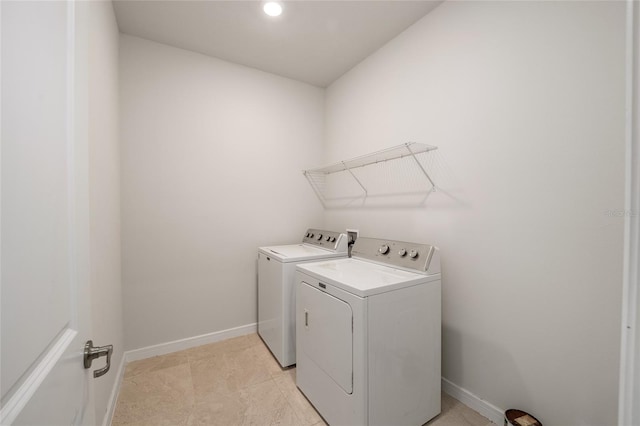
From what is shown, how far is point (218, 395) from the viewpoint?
174 centimetres

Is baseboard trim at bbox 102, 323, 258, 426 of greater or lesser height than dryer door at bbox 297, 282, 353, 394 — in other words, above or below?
below

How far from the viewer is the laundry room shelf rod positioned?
72.5 inches

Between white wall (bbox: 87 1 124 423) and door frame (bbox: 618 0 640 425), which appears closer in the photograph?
door frame (bbox: 618 0 640 425)

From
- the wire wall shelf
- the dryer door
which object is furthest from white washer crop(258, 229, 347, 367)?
the wire wall shelf

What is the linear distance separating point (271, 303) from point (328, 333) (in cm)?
90

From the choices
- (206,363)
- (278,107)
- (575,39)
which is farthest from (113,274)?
(575,39)

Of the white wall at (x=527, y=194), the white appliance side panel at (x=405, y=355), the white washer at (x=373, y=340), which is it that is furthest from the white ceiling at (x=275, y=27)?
the white appliance side panel at (x=405, y=355)

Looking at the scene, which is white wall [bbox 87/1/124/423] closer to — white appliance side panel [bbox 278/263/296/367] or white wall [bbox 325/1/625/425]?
white appliance side panel [bbox 278/263/296/367]

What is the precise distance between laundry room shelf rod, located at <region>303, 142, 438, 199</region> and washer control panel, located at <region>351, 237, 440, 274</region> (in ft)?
1.63

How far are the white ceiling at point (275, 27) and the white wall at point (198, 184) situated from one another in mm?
186

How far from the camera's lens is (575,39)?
1.23 meters

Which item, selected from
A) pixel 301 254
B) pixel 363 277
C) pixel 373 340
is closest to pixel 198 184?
pixel 301 254

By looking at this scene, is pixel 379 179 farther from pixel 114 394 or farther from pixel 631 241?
pixel 114 394

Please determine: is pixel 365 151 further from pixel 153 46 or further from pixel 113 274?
pixel 113 274
